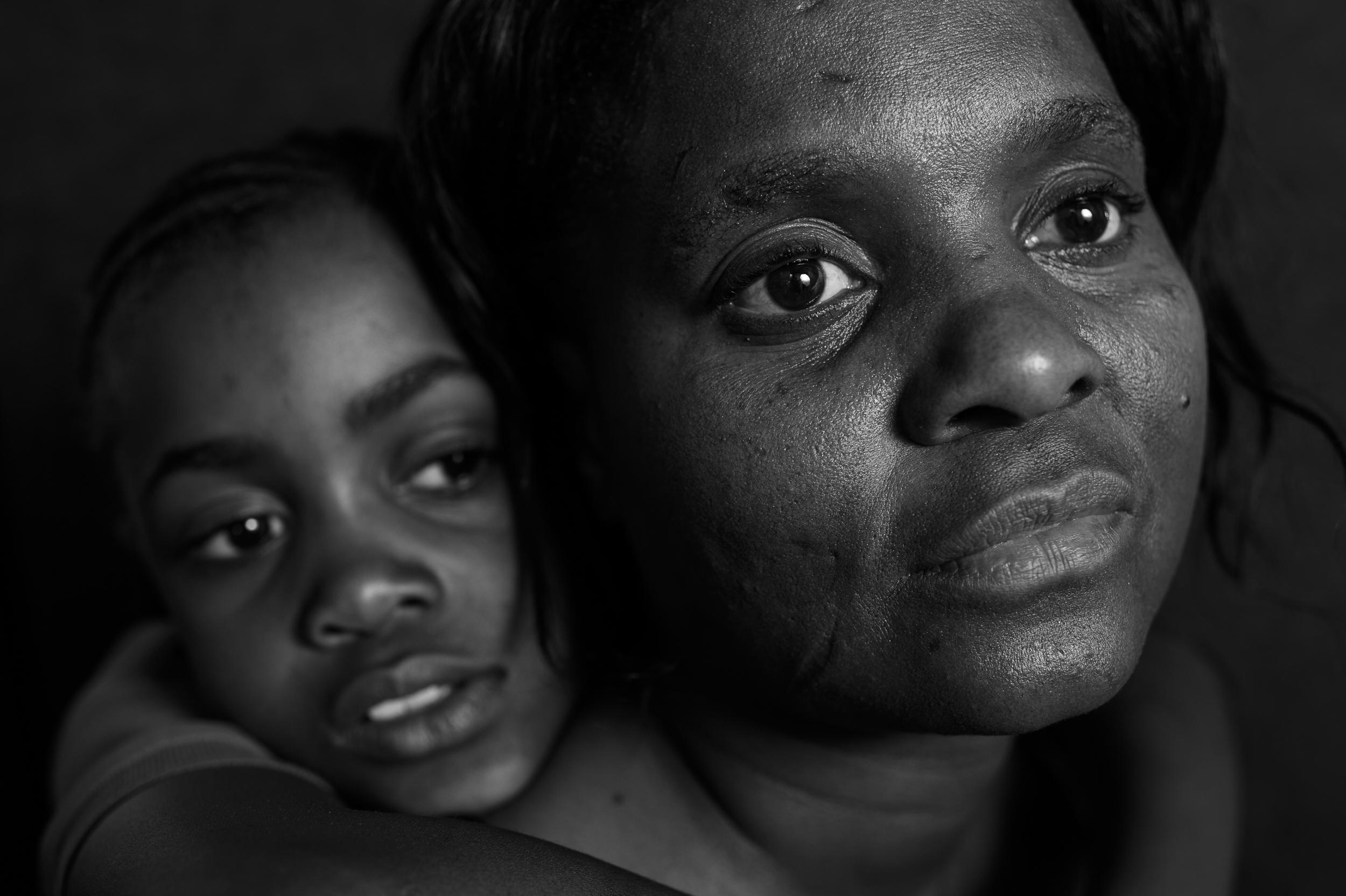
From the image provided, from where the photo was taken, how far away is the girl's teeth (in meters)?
1.24

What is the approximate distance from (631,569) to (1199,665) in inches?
33.2

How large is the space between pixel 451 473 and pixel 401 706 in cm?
24

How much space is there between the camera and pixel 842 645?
1.01m

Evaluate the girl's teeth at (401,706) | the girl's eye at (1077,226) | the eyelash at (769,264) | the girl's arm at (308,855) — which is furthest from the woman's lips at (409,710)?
the girl's eye at (1077,226)

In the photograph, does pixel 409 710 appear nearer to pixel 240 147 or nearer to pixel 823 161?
pixel 823 161

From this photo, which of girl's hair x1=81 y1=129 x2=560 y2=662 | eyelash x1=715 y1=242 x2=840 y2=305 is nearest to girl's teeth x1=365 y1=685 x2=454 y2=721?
girl's hair x1=81 y1=129 x2=560 y2=662

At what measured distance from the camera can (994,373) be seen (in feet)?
3.02

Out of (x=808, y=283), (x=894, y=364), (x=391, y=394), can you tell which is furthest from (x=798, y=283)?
(x=391, y=394)

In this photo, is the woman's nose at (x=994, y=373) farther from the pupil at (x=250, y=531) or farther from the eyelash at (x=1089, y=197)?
the pupil at (x=250, y=531)

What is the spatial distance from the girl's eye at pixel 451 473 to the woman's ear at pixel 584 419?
0.39 feet

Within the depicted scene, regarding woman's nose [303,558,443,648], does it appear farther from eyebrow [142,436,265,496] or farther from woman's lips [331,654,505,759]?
eyebrow [142,436,265,496]

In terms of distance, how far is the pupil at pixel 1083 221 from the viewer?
1.07 meters

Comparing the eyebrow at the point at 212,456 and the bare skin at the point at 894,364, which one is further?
the eyebrow at the point at 212,456

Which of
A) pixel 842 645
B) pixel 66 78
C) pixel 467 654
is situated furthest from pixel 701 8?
pixel 66 78
